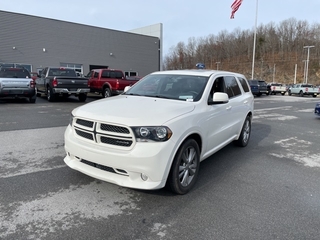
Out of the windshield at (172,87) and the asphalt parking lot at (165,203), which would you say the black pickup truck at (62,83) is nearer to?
the asphalt parking lot at (165,203)

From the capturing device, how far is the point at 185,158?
3568 mm

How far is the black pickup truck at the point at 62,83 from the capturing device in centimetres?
1385

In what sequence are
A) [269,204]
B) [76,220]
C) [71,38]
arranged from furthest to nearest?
[71,38]
[269,204]
[76,220]

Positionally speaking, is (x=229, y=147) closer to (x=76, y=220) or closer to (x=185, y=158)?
(x=185, y=158)

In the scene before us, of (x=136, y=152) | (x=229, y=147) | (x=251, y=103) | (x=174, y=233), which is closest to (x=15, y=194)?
(x=136, y=152)

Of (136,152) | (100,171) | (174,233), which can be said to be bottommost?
(174,233)

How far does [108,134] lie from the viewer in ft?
10.5

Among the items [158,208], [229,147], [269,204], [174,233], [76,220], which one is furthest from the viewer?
[229,147]

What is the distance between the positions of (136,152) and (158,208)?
80 cm

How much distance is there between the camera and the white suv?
307cm

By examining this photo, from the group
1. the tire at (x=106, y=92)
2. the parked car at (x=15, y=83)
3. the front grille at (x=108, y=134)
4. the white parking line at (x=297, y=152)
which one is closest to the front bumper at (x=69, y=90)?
the parked car at (x=15, y=83)

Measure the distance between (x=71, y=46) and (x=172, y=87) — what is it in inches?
1226

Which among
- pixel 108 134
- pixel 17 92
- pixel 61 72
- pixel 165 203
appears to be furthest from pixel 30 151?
pixel 61 72

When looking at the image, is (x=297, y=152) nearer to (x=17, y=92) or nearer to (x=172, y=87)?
(x=172, y=87)
